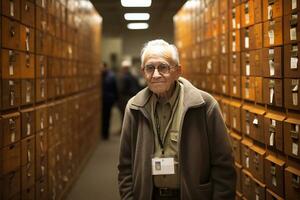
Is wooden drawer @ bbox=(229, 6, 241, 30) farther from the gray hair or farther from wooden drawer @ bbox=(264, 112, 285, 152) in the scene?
the gray hair

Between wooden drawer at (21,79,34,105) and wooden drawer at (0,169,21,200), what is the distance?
466 mm

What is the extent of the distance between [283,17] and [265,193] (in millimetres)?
1022

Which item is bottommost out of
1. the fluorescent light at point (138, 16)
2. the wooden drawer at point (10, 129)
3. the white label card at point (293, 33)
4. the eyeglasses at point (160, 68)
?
the wooden drawer at point (10, 129)

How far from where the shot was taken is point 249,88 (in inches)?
112

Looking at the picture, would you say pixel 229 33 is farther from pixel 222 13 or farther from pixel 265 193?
pixel 265 193

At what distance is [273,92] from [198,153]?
0.70m

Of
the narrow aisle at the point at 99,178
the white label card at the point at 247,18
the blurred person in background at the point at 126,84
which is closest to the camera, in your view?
the white label card at the point at 247,18

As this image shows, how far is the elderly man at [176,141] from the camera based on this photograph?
196 centimetres

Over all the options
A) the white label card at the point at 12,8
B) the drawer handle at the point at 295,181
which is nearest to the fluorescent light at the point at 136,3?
the white label card at the point at 12,8

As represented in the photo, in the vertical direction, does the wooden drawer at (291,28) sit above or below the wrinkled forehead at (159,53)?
above

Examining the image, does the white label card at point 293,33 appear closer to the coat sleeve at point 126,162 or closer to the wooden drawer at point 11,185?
the coat sleeve at point 126,162

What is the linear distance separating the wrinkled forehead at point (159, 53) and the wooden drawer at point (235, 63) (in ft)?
3.94

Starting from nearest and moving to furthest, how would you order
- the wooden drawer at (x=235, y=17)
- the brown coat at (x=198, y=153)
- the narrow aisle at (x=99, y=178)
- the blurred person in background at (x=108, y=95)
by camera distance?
1. the brown coat at (x=198, y=153)
2. the wooden drawer at (x=235, y=17)
3. the narrow aisle at (x=99, y=178)
4. the blurred person in background at (x=108, y=95)

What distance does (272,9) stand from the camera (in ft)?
7.77
